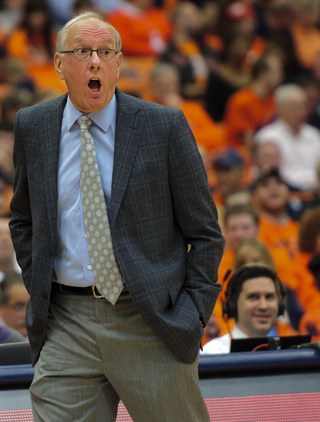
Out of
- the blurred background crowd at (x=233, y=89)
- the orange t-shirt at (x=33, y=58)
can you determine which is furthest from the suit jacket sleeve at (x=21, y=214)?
the orange t-shirt at (x=33, y=58)

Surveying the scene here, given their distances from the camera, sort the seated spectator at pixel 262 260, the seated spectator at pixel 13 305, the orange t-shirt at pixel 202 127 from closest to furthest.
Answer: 1. the seated spectator at pixel 13 305
2. the seated spectator at pixel 262 260
3. the orange t-shirt at pixel 202 127

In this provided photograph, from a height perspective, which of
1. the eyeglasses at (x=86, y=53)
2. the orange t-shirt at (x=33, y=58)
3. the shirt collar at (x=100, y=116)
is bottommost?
the shirt collar at (x=100, y=116)

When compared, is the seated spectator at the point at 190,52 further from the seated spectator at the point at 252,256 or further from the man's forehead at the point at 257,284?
the man's forehead at the point at 257,284

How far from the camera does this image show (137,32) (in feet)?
22.1

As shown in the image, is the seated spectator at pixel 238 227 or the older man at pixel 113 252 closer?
the older man at pixel 113 252

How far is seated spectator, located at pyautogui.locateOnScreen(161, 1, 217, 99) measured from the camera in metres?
6.38

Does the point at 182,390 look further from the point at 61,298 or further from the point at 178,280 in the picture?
the point at 61,298

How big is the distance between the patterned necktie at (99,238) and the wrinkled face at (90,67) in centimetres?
19

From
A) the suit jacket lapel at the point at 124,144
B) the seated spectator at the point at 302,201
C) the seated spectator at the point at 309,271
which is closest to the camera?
the suit jacket lapel at the point at 124,144

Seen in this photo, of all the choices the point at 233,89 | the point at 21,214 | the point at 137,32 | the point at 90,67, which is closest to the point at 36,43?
the point at 137,32

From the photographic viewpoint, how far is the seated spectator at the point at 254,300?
295cm

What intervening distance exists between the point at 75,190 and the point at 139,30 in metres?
5.44

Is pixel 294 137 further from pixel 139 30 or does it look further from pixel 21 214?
pixel 21 214

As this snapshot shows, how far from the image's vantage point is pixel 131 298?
5.20 feet
